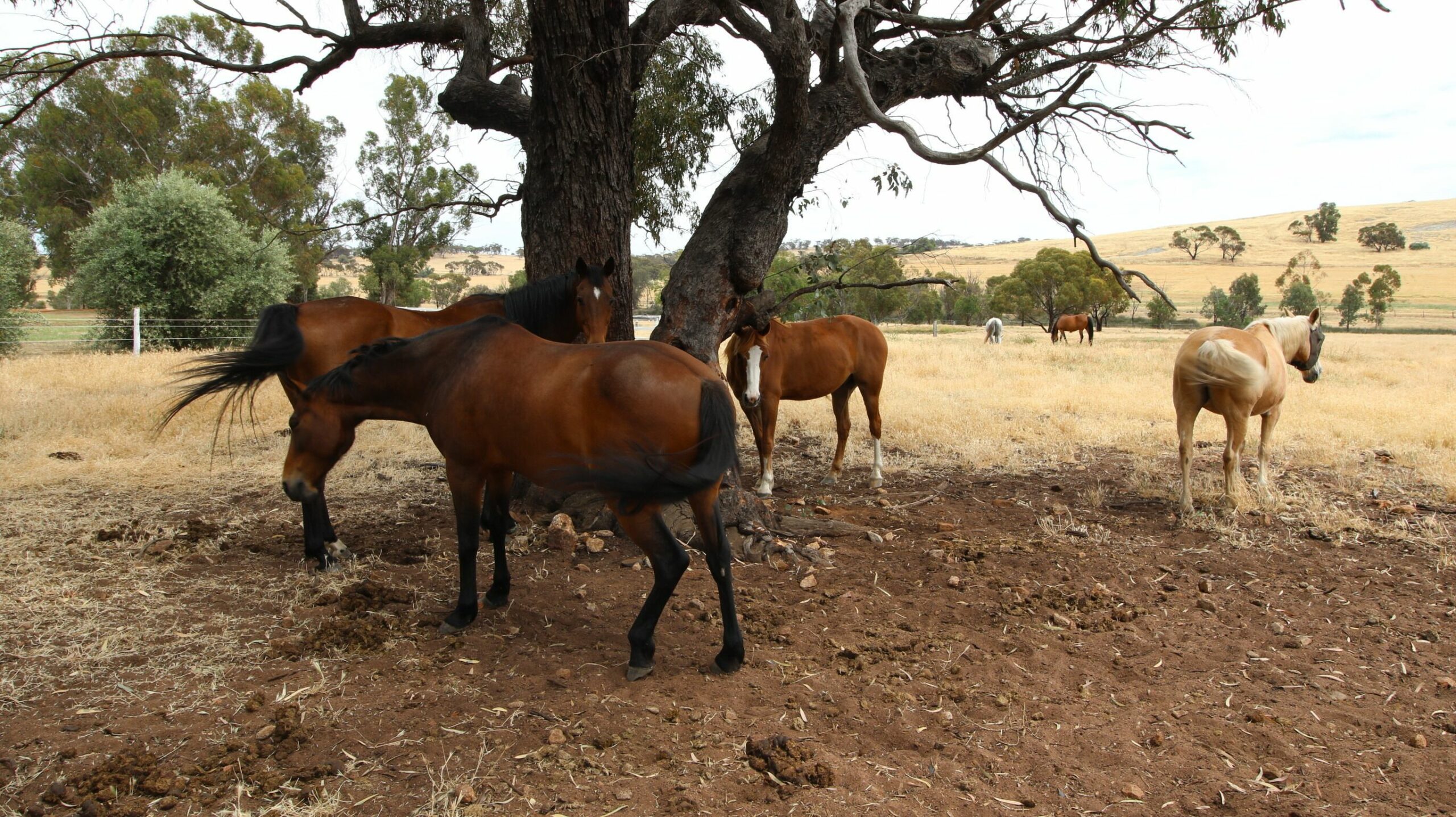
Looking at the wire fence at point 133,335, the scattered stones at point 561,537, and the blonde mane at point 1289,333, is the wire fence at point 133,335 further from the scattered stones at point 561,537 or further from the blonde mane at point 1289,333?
the scattered stones at point 561,537

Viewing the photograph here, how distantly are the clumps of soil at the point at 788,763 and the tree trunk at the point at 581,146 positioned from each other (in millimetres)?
3879

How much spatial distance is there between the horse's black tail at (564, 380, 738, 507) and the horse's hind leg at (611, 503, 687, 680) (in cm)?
16

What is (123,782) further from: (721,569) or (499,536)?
(721,569)

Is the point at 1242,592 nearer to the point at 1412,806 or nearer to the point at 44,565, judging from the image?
the point at 1412,806

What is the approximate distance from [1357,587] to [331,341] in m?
7.35

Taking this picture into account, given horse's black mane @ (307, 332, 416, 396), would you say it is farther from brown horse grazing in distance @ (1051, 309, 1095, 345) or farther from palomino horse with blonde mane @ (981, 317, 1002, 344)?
brown horse grazing in distance @ (1051, 309, 1095, 345)

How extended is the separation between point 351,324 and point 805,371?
181 inches

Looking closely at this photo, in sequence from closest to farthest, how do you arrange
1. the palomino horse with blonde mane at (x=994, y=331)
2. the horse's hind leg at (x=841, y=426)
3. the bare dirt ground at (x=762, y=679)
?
the bare dirt ground at (x=762, y=679) → the horse's hind leg at (x=841, y=426) → the palomino horse with blonde mane at (x=994, y=331)

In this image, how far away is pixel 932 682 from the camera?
12.4 feet

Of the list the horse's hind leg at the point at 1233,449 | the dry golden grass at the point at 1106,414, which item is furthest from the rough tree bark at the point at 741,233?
the horse's hind leg at the point at 1233,449

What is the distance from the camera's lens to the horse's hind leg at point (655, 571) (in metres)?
3.73

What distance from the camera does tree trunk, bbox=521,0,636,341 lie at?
5.69 m

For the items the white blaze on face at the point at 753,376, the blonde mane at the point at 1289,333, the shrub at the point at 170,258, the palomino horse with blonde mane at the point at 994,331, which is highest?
the shrub at the point at 170,258

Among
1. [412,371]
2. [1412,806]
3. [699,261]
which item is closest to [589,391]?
[412,371]
